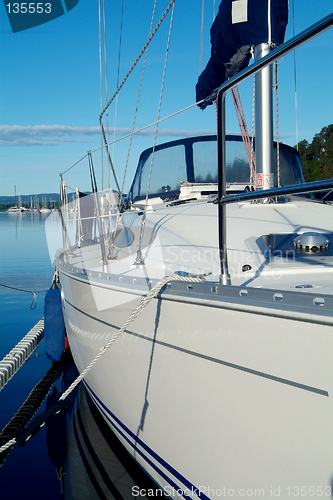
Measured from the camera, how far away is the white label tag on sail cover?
2.79 metres

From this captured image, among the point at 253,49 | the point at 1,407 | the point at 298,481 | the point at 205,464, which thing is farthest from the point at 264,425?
the point at 1,407

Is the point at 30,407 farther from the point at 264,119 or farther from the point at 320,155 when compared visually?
the point at 320,155

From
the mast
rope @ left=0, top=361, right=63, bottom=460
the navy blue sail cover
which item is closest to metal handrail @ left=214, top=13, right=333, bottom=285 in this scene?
the mast

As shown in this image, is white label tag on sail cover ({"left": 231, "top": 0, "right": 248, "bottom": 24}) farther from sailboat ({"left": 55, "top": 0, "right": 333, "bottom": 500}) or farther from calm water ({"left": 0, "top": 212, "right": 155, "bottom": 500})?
calm water ({"left": 0, "top": 212, "right": 155, "bottom": 500})

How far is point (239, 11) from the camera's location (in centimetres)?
283

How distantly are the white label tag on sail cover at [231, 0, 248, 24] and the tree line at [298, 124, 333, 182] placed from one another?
1041mm

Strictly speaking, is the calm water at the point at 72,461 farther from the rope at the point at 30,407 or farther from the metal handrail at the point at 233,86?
the metal handrail at the point at 233,86

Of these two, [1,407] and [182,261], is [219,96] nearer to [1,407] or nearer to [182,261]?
[182,261]

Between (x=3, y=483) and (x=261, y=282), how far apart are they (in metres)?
2.38

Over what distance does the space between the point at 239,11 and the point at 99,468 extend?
11.7 ft

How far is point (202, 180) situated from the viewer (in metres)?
3.91

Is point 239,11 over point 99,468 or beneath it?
over

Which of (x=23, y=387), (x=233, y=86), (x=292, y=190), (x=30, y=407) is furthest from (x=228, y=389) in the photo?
(x=23, y=387)

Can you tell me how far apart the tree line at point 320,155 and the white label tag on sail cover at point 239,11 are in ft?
3.42
